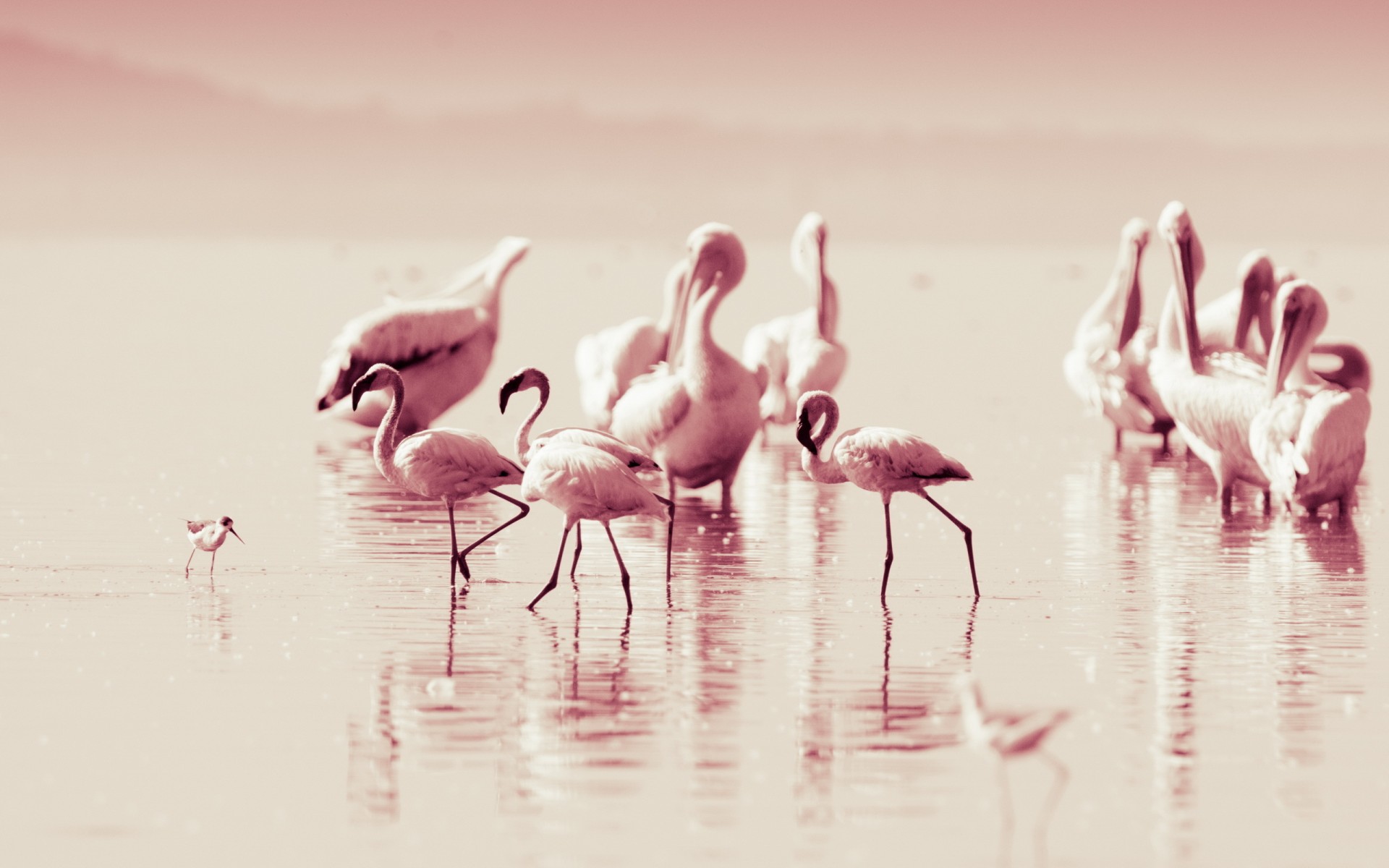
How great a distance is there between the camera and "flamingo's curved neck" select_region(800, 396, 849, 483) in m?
11.1

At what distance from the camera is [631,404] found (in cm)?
1411

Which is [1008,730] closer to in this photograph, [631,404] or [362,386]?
[362,386]

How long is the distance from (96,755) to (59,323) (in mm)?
30664

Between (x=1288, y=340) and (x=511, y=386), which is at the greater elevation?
(x=1288, y=340)

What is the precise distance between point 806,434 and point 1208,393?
4.42m

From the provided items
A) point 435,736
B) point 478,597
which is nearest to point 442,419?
point 478,597

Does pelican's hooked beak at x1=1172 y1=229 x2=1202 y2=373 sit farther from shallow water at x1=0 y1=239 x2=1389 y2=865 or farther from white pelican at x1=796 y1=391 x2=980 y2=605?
white pelican at x1=796 y1=391 x2=980 y2=605

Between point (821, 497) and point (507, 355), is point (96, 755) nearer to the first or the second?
point (821, 497)

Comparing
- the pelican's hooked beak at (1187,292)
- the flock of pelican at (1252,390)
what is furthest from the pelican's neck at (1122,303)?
Answer: the pelican's hooked beak at (1187,292)

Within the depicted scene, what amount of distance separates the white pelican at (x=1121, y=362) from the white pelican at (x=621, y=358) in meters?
3.35

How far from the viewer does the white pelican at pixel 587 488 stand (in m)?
10.3

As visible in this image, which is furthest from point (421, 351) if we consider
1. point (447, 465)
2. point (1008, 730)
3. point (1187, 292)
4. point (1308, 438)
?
point (1008, 730)

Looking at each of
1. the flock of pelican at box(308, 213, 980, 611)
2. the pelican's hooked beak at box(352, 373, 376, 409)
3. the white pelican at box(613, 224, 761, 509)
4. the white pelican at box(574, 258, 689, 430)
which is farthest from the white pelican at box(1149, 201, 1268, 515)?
the pelican's hooked beak at box(352, 373, 376, 409)

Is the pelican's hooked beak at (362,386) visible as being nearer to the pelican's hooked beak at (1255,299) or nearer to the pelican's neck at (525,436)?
the pelican's neck at (525,436)
